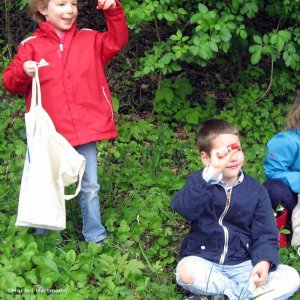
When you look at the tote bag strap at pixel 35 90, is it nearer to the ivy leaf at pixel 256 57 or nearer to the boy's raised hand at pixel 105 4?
the boy's raised hand at pixel 105 4

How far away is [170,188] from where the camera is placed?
4723 millimetres

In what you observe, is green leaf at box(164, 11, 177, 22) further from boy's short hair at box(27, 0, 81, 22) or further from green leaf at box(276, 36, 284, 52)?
boy's short hair at box(27, 0, 81, 22)

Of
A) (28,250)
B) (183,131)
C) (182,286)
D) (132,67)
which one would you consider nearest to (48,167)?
(28,250)

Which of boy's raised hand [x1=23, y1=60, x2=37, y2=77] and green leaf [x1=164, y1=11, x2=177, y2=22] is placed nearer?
boy's raised hand [x1=23, y1=60, x2=37, y2=77]

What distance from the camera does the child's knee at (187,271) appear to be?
346 cm

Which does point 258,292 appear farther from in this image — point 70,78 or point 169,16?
point 169,16

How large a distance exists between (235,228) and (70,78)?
1.28 meters

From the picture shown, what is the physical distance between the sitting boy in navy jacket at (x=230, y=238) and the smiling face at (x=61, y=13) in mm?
1003

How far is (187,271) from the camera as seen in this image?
11.4ft

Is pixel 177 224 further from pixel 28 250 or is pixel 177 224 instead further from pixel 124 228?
pixel 28 250

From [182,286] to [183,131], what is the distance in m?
2.43

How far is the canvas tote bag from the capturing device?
11.6 feet

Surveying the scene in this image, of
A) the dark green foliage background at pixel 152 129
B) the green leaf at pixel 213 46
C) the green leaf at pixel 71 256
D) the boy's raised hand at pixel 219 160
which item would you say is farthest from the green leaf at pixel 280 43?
the green leaf at pixel 71 256

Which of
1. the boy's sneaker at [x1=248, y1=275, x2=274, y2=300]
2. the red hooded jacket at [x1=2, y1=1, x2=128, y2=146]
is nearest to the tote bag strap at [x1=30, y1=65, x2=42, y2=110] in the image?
the red hooded jacket at [x1=2, y1=1, x2=128, y2=146]
